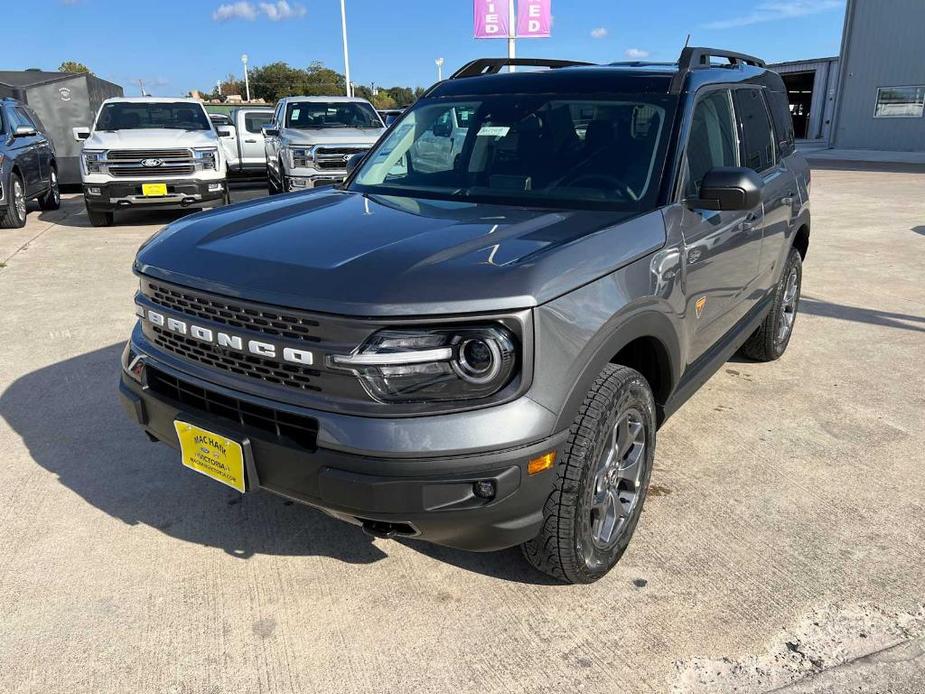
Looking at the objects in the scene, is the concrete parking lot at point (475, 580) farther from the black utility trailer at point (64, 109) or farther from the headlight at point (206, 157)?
the black utility trailer at point (64, 109)

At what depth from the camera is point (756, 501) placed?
3.30 meters

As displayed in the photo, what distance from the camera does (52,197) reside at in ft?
42.7

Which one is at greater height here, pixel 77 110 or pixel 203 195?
pixel 77 110

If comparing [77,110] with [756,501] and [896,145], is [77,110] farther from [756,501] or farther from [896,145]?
[896,145]

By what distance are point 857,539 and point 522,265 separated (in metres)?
1.92

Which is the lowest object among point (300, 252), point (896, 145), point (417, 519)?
point (896, 145)

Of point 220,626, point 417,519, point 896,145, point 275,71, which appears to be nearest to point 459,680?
point 417,519

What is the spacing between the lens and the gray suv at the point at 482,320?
2.13 meters

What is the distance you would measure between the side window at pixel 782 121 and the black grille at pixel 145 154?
816 centimetres

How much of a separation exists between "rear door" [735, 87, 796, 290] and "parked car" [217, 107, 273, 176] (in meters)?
13.0

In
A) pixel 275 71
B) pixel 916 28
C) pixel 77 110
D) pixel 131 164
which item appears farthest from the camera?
pixel 275 71

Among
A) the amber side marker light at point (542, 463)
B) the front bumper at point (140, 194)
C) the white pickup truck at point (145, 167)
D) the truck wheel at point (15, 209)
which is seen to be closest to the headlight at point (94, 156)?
the white pickup truck at point (145, 167)

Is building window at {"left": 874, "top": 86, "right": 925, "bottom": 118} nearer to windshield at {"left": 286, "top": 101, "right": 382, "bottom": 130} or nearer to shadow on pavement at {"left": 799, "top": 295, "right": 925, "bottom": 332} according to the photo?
windshield at {"left": 286, "top": 101, "right": 382, "bottom": 130}

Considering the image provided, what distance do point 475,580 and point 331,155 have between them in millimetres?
9231
